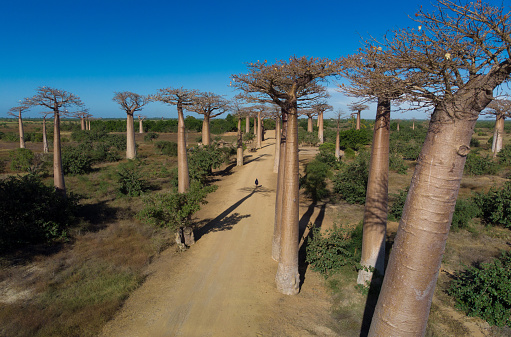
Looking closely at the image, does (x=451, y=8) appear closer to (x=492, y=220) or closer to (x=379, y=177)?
(x=379, y=177)

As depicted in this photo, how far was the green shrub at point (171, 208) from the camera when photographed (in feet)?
23.8

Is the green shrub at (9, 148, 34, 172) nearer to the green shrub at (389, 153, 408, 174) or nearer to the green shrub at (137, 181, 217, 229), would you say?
the green shrub at (137, 181, 217, 229)

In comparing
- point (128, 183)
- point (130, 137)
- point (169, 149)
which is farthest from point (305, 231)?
point (169, 149)

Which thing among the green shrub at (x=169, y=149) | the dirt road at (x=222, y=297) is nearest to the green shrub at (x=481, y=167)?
the dirt road at (x=222, y=297)

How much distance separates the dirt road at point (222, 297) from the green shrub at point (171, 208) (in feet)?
3.09

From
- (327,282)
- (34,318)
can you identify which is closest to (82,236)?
(34,318)

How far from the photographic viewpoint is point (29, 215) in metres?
7.93

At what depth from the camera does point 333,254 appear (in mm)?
6629

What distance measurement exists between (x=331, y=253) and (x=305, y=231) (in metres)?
2.45

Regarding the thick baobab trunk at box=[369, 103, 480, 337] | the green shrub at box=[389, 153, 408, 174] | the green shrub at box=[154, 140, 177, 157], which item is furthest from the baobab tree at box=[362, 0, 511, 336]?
the green shrub at box=[154, 140, 177, 157]

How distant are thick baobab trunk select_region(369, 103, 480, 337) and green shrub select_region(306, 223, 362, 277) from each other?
4.09 metres

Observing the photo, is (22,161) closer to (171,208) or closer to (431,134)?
(171,208)

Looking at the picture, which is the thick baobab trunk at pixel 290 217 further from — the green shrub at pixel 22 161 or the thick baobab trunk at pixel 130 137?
the thick baobab trunk at pixel 130 137

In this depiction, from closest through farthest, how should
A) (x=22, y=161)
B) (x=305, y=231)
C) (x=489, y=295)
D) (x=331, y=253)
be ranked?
(x=489, y=295), (x=331, y=253), (x=305, y=231), (x=22, y=161)
